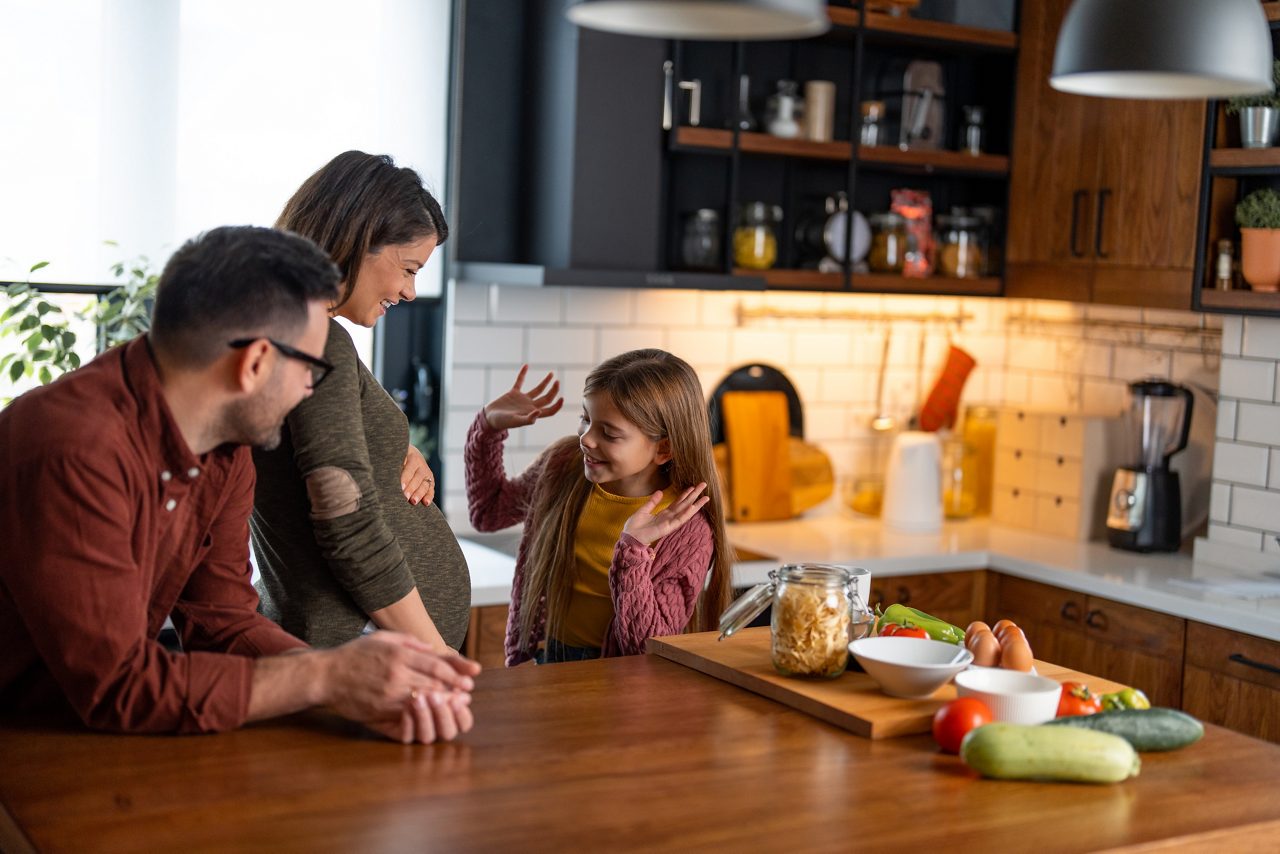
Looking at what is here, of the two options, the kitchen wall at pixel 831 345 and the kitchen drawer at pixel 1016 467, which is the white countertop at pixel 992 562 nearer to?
the kitchen drawer at pixel 1016 467

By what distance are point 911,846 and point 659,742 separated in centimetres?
44

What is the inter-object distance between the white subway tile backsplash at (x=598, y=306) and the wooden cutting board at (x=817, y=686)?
6.32 feet

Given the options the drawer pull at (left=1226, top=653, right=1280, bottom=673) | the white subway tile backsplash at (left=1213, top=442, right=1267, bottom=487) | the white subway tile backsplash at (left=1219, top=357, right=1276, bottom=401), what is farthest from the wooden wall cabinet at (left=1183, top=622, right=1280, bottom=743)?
the white subway tile backsplash at (left=1219, top=357, right=1276, bottom=401)

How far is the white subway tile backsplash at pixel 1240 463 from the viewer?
13.7 ft

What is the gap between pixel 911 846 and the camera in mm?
1729

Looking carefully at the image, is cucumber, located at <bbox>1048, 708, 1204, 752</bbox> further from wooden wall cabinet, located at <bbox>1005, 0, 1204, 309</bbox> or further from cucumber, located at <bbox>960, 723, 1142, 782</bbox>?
wooden wall cabinet, located at <bbox>1005, 0, 1204, 309</bbox>

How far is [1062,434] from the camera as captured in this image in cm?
463

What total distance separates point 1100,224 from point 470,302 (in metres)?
1.85

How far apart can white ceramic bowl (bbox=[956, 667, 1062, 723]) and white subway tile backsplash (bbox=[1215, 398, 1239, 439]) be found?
2359 millimetres

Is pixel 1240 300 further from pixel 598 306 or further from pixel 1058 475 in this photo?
pixel 598 306

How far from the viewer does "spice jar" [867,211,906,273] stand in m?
4.65

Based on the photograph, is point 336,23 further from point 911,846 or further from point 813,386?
point 911,846

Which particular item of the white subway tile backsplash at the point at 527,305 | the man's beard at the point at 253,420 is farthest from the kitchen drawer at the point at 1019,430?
the man's beard at the point at 253,420

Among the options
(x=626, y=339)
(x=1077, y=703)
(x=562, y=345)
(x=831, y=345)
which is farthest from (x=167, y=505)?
(x=831, y=345)
